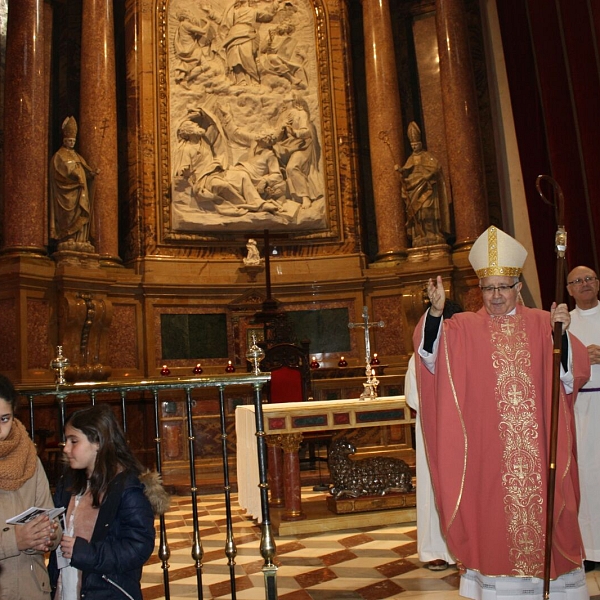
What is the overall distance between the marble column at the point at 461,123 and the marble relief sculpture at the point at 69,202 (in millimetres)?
4711

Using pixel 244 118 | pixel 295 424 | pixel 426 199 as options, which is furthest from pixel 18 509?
pixel 244 118

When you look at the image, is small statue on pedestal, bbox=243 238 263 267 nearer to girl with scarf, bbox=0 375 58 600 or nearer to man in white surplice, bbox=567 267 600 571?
man in white surplice, bbox=567 267 600 571

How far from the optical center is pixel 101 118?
389 inches

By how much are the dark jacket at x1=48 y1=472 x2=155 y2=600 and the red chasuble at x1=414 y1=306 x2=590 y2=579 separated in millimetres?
1508

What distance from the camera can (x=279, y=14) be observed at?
11.3 meters

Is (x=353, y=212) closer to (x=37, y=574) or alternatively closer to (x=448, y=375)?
(x=448, y=375)

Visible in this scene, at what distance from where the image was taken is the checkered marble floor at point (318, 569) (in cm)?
454

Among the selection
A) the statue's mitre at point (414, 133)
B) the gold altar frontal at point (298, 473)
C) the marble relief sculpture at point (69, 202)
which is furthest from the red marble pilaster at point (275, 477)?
the statue's mitre at point (414, 133)

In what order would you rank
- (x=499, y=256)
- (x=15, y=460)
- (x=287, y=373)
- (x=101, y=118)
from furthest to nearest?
1. (x=101, y=118)
2. (x=287, y=373)
3. (x=499, y=256)
4. (x=15, y=460)

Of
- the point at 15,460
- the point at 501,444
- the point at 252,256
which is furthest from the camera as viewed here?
the point at 252,256

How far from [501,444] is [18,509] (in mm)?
2139

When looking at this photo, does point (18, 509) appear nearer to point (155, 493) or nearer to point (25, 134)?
point (155, 493)

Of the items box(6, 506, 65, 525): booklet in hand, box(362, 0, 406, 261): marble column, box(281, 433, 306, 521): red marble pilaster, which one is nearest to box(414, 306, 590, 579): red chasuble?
box(6, 506, 65, 525): booklet in hand

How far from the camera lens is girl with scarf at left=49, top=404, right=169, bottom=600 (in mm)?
2744
